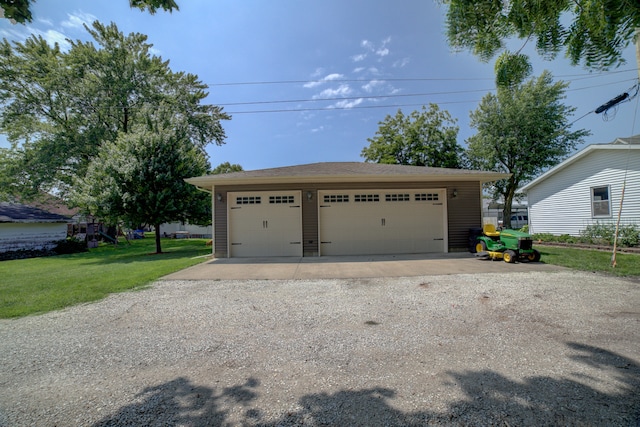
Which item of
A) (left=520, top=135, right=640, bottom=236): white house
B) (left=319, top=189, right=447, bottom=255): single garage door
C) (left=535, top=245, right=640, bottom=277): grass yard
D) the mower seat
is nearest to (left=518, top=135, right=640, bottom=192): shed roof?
(left=520, top=135, right=640, bottom=236): white house

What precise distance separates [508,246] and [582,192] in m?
7.74

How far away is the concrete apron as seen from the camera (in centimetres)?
634

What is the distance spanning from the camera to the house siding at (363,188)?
9.57 meters

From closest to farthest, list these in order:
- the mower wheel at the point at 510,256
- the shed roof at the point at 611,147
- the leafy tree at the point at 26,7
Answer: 1. the leafy tree at the point at 26,7
2. the mower wheel at the point at 510,256
3. the shed roof at the point at 611,147

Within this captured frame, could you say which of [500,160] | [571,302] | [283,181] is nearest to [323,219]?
[283,181]

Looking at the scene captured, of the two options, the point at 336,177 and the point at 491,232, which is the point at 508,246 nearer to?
the point at 491,232

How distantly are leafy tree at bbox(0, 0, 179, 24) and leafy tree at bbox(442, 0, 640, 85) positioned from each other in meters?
2.63

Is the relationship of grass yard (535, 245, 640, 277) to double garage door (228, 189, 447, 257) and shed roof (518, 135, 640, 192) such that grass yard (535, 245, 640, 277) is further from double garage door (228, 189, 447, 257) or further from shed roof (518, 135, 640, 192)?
shed roof (518, 135, 640, 192)

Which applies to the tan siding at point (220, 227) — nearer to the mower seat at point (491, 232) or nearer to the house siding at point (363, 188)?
the house siding at point (363, 188)

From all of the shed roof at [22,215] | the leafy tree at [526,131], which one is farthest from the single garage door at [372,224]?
the shed roof at [22,215]

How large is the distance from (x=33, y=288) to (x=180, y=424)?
6405mm

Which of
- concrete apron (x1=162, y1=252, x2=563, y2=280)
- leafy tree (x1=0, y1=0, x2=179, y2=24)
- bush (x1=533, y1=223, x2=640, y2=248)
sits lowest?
concrete apron (x1=162, y1=252, x2=563, y2=280)

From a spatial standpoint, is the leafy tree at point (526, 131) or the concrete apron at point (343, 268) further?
the leafy tree at point (526, 131)

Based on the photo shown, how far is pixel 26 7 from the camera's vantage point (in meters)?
2.52
